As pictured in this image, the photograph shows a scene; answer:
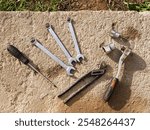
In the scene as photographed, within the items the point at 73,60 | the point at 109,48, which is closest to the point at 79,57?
the point at 73,60

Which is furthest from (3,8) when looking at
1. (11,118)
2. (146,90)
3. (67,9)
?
(146,90)

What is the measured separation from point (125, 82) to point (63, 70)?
32 centimetres

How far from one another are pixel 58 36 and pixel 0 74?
0.35 meters

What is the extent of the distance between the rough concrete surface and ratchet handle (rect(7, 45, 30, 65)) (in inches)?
1.1

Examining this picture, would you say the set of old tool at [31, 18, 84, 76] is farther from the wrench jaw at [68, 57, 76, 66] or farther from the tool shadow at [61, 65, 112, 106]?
the tool shadow at [61, 65, 112, 106]

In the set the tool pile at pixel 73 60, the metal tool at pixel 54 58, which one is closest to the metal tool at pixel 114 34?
the tool pile at pixel 73 60

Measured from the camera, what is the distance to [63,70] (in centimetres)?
284

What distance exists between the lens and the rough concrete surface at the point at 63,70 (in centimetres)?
284

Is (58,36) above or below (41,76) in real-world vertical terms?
above

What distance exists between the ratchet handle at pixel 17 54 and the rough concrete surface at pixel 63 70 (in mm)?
27

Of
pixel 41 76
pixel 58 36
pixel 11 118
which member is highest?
pixel 58 36

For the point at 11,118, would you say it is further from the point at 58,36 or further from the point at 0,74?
the point at 58,36

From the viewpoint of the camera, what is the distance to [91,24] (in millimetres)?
2875

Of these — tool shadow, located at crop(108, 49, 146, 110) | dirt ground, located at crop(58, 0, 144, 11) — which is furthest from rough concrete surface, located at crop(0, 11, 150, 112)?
dirt ground, located at crop(58, 0, 144, 11)
